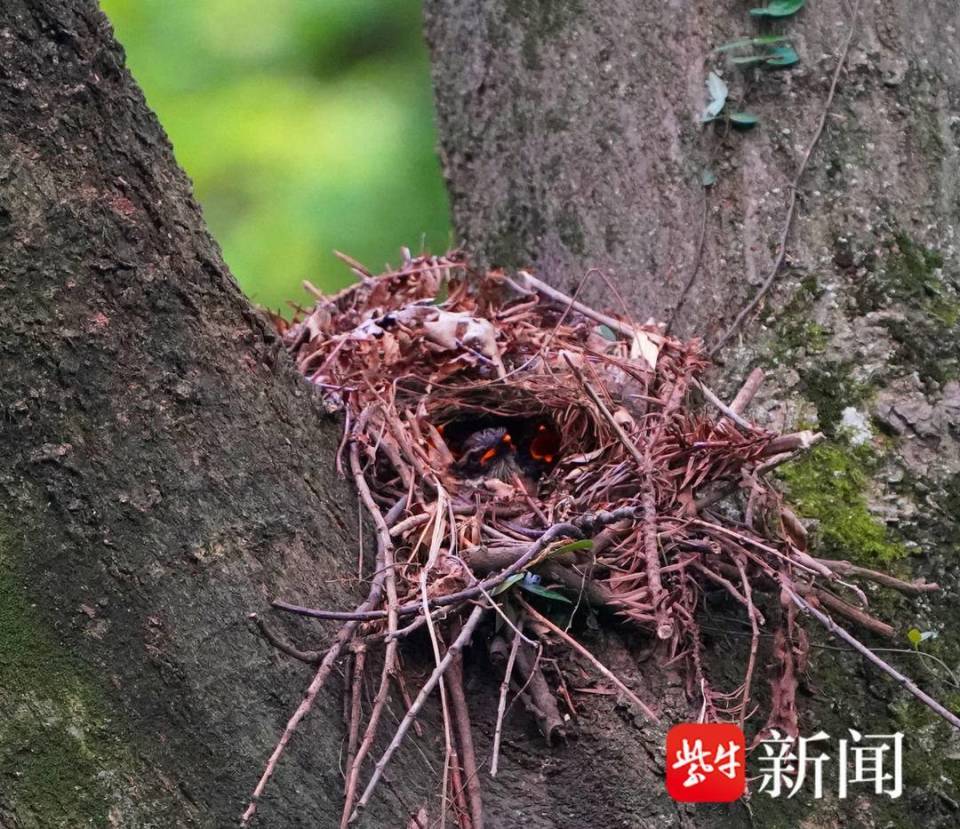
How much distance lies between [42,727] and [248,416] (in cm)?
38

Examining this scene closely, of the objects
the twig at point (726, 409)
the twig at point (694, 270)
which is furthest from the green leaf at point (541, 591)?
the twig at point (694, 270)

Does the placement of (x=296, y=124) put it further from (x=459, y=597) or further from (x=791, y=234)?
(x=459, y=597)

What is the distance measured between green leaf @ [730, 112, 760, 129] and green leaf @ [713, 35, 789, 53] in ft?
0.37

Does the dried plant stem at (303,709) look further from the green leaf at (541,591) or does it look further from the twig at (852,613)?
the twig at (852,613)

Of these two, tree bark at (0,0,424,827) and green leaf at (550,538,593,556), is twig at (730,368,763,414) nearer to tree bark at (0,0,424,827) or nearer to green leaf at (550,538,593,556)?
green leaf at (550,538,593,556)

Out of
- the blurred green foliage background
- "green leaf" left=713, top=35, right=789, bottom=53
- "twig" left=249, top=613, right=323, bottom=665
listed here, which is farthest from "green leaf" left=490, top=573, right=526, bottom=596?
the blurred green foliage background

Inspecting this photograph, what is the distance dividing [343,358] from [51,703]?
743mm

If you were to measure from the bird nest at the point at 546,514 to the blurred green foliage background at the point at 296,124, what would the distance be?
1553 millimetres

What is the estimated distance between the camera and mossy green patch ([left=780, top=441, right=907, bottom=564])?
1660 millimetres

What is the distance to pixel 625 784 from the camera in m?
1.41

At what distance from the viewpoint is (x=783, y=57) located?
6.28 ft

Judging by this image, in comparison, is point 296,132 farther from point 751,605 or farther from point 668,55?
point 751,605

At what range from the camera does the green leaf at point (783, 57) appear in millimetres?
1909

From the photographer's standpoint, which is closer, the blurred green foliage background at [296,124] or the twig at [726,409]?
the twig at [726,409]
